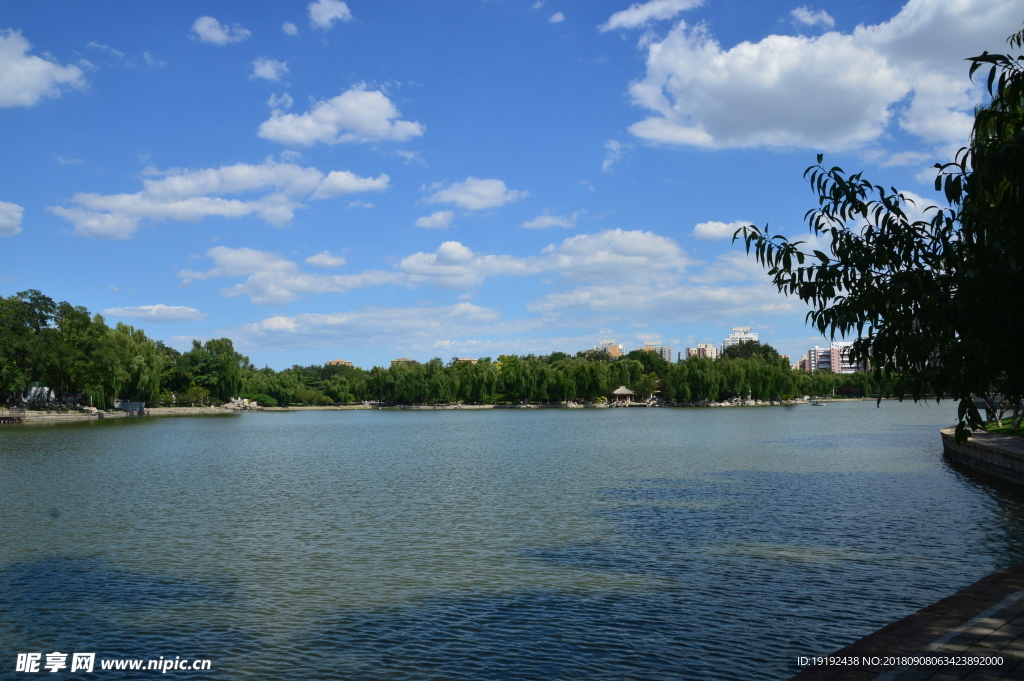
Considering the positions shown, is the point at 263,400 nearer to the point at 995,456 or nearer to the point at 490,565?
the point at 995,456

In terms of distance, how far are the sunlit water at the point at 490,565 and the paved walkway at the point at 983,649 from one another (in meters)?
1.39

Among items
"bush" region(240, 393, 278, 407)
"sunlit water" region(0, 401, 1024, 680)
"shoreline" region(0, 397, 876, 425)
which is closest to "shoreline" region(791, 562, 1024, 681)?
"sunlit water" region(0, 401, 1024, 680)

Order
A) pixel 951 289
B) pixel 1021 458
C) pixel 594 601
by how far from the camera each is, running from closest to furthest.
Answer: pixel 951 289 < pixel 594 601 < pixel 1021 458

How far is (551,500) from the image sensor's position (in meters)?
16.4

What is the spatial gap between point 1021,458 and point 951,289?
14729 mm

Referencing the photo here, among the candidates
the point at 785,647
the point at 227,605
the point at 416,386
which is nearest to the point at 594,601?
the point at 785,647

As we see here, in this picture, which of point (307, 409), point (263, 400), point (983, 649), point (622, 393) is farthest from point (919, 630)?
point (307, 409)

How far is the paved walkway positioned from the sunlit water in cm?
139

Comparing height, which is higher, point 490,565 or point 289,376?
point 289,376

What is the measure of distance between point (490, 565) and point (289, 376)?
10601 cm

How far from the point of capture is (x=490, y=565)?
10305mm

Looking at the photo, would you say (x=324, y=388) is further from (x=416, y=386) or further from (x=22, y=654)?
(x=22, y=654)

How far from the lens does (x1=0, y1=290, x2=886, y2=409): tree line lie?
58188mm

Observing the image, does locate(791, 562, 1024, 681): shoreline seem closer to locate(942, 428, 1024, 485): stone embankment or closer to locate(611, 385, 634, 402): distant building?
locate(942, 428, 1024, 485): stone embankment
